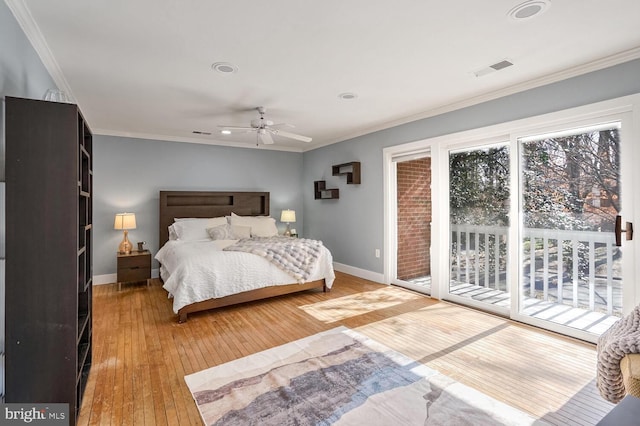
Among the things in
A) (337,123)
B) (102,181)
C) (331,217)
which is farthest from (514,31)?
(102,181)

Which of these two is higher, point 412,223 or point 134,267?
point 412,223

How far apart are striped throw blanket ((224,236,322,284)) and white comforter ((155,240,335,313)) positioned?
0.07 m

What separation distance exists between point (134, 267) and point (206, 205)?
5.10 ft

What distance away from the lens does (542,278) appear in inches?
128

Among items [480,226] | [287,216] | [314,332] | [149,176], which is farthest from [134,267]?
[480,226]

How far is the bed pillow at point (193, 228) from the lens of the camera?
487cm

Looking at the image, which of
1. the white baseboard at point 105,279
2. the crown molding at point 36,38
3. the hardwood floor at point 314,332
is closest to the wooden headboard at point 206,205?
the white baseboard at point 105,279

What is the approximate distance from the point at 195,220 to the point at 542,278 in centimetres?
472

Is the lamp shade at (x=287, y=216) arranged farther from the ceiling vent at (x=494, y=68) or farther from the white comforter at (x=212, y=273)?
the ceiling vent at (x=494, y=68)

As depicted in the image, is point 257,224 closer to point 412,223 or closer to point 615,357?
point 412,223

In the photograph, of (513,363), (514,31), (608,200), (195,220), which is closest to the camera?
(514,31)

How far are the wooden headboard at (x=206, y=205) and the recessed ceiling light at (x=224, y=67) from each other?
3.13 meters

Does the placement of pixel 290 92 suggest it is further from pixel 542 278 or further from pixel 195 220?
pixel 542 278

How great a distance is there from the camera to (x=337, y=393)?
207 cm
